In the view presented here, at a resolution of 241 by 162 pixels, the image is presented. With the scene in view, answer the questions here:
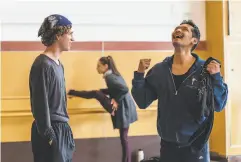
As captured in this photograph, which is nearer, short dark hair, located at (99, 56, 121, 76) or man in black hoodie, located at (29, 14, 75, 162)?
man in black hoodie, located at (29, 14, 75, 162)

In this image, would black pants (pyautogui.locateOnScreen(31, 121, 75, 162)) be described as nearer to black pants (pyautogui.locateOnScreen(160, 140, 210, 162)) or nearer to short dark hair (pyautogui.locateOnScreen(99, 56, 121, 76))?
black pants (pyautogui.locateOnScreen(160, 140, 210, 162))

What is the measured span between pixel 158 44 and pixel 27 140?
5.25 ft

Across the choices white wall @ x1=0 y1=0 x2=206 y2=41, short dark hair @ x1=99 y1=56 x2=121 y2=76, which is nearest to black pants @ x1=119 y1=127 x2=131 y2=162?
short dark hair @ x1=99 y1=56 x2=121 y2=76

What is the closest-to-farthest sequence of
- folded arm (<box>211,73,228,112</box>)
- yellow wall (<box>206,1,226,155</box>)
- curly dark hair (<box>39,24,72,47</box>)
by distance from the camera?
1. folded arm (<box>211,73,228,112</box>)
2. curly dark hair (<box>39,24,72,47</box>)
3. yellow wall (<box>206,1,226,155</box>)

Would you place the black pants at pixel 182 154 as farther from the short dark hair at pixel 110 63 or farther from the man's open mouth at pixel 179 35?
the short dark hair at pixel 110 63

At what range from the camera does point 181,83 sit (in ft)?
6.25

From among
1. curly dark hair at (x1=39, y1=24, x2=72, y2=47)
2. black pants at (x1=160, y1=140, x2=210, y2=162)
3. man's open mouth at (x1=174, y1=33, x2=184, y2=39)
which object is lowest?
black pants at (x1=160, y1=140, x2=210, y2=162)

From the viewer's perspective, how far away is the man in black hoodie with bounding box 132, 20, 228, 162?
186 centimetres

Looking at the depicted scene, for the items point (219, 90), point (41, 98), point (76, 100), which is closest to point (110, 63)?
point (76, 100)

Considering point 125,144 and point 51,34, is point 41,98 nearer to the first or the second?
point 51,34

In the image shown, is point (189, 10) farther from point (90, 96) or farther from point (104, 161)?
point (104, 161)

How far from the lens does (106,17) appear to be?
3844mm

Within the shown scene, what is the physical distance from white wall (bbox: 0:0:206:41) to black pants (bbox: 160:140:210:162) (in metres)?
2.12

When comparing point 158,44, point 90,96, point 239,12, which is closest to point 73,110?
point 90,96
